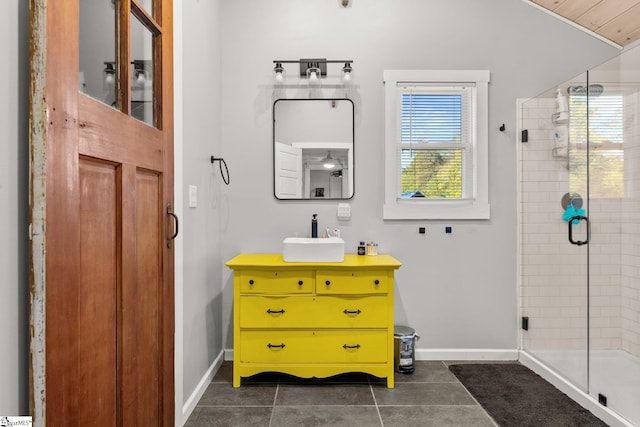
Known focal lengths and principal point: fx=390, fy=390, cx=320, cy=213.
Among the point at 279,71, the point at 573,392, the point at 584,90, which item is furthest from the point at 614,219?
the point at 279,71

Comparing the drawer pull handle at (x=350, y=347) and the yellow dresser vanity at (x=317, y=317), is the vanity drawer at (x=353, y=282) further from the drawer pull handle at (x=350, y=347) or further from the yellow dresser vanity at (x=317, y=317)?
the drawer pull handle at (x=350, y=347)

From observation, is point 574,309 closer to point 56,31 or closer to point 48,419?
point 48,419

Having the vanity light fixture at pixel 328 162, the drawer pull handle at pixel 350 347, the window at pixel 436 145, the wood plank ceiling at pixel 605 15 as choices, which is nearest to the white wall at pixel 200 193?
the vanity light fixture at pixel 328 162

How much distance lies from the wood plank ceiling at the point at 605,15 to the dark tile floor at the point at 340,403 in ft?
9.12

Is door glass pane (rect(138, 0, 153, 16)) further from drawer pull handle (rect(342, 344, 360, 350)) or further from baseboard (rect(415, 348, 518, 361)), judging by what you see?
baseboard (rect(415, 348, 518, 361))

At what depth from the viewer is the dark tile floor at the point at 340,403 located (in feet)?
6.94

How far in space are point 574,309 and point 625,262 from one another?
0.42m

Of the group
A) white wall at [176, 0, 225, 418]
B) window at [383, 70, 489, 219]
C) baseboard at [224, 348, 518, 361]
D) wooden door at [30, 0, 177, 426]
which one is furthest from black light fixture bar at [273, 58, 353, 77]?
baseboard at [224, 348, 518, 361]

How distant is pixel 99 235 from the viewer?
1.20m

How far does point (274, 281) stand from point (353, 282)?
19.7 inches

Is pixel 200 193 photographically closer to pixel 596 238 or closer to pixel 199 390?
pixel 199 390

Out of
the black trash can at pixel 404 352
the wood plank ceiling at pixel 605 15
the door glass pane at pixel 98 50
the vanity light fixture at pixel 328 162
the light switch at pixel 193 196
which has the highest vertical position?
Result: the wood plank ceiling at pixel 605 15

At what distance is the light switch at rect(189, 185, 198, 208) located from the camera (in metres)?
2.18

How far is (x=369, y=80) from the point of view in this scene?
2.99 m
